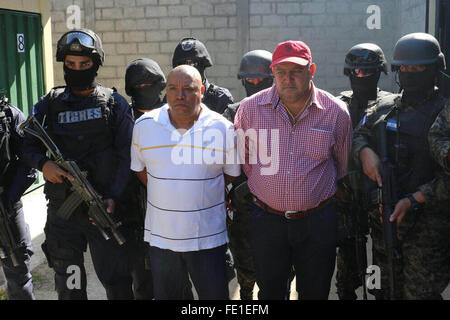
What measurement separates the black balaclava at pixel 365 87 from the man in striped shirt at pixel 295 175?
958 millimetres

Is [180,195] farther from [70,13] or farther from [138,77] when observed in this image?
[70,13]

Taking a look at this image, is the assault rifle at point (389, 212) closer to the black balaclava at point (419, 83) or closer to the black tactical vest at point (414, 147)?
the black tactical vest at point (414, 147)

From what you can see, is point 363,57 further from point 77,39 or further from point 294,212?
point 77,39

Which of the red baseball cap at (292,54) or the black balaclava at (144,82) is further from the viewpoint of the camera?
the black balaclava at (144,82)

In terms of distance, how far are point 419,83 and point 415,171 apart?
22.3 inches

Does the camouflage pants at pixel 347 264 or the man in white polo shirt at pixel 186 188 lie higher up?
the man in white polo shirt at pixel 186 188

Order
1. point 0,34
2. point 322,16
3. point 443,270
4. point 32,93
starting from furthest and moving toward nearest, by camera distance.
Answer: point 322,16 → point 32,93 → point 0,34 → point 443,270

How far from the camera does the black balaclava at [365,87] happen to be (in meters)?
3.92

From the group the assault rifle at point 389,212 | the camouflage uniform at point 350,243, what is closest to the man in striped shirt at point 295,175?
the assault rifle at point 389,212

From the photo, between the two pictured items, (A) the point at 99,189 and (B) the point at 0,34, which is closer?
(A) the point at 99,189

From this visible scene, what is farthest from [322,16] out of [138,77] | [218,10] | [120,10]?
[138,77]

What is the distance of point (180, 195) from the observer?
2840 mm

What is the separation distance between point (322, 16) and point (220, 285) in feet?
24.7

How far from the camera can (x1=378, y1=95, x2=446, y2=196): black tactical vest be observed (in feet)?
10.6
